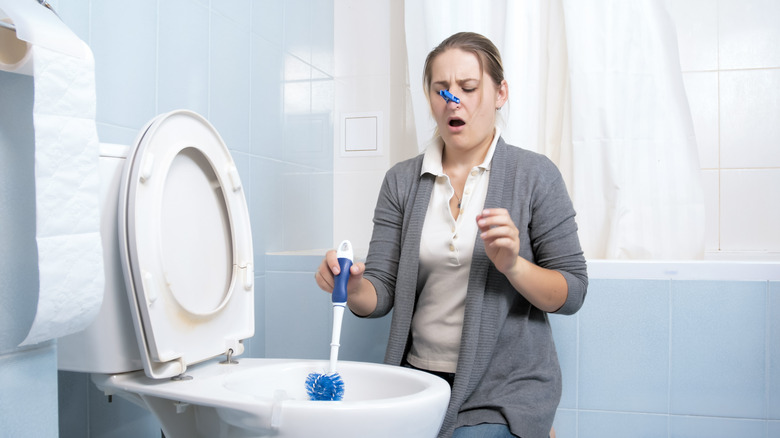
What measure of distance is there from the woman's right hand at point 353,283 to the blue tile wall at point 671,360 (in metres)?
0.49

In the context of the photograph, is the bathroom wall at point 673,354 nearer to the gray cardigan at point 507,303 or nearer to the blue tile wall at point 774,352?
the blue tile wall at point 774,352

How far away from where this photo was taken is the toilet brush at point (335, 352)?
842mm

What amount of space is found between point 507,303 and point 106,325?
2.05 feet

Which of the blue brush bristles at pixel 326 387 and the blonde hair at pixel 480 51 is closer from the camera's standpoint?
the blue brush bristles at pixel 326 387

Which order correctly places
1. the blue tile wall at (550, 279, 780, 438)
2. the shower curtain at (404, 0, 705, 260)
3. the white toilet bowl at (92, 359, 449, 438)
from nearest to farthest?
the white toilet bowl at (92, 359, 449, 438) → the blue tile wall at (550, 279, 780, 438) → the shower curtain at (404, 0, 705, 260)

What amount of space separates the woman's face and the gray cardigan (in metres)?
0.06

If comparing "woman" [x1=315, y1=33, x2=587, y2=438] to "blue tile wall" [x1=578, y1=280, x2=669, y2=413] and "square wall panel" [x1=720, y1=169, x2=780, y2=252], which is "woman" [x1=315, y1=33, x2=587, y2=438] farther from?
"square wall panel" [x1=720, y1=169, x2=780, y2=252]

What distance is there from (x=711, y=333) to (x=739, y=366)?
0.28ft

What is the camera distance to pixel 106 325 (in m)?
0.83

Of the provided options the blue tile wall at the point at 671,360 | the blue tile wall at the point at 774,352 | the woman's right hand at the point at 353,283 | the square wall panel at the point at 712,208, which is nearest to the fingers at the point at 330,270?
the woman's right hand at the point at 353,283

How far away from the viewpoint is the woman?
0.99 meters

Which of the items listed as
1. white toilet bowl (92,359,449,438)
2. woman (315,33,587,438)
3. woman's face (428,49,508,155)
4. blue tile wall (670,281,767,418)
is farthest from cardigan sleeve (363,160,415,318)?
blue tile wall (670,281,767,418)

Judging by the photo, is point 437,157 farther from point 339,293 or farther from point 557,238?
point 339,293

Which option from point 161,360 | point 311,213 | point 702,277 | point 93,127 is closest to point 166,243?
point 161,360
